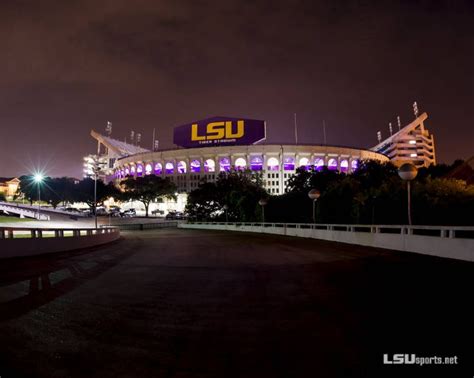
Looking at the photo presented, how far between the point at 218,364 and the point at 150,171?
145987 millimetres

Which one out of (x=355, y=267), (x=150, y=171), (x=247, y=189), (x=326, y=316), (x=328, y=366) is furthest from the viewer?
(x=150, y=171)

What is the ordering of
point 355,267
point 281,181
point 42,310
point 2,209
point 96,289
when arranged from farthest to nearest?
point 281,181, point 2,209, point 355,267, point 96,289, point 42,310

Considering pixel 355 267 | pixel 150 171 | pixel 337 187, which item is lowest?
pixel 355 267

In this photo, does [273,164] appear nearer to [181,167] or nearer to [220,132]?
[220,132]

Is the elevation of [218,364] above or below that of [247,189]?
below

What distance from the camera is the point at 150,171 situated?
477ft

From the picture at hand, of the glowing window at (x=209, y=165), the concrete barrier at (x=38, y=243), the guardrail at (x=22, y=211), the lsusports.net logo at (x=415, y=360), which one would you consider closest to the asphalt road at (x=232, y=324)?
the lsusports.net logo at (x=415, y=360)

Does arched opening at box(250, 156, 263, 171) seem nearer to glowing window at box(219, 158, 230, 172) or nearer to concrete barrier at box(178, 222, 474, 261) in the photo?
glowing window at box(219, 158, 230, 172)

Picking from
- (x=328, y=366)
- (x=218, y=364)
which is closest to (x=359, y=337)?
(x=328, y=366)

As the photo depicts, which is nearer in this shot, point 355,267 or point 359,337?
point 359,337

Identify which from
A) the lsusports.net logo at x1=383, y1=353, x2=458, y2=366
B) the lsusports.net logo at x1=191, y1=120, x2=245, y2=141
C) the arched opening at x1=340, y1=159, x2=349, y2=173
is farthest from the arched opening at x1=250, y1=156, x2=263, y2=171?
the lsusports.net logo at x1=383, y1=353, x2=458, y2=366

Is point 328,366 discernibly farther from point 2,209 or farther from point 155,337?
point 2,209

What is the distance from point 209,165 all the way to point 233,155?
11489 millimetres

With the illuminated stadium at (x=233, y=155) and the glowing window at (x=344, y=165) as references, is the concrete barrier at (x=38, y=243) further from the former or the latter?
the glowing window at (x=344, y=165)
